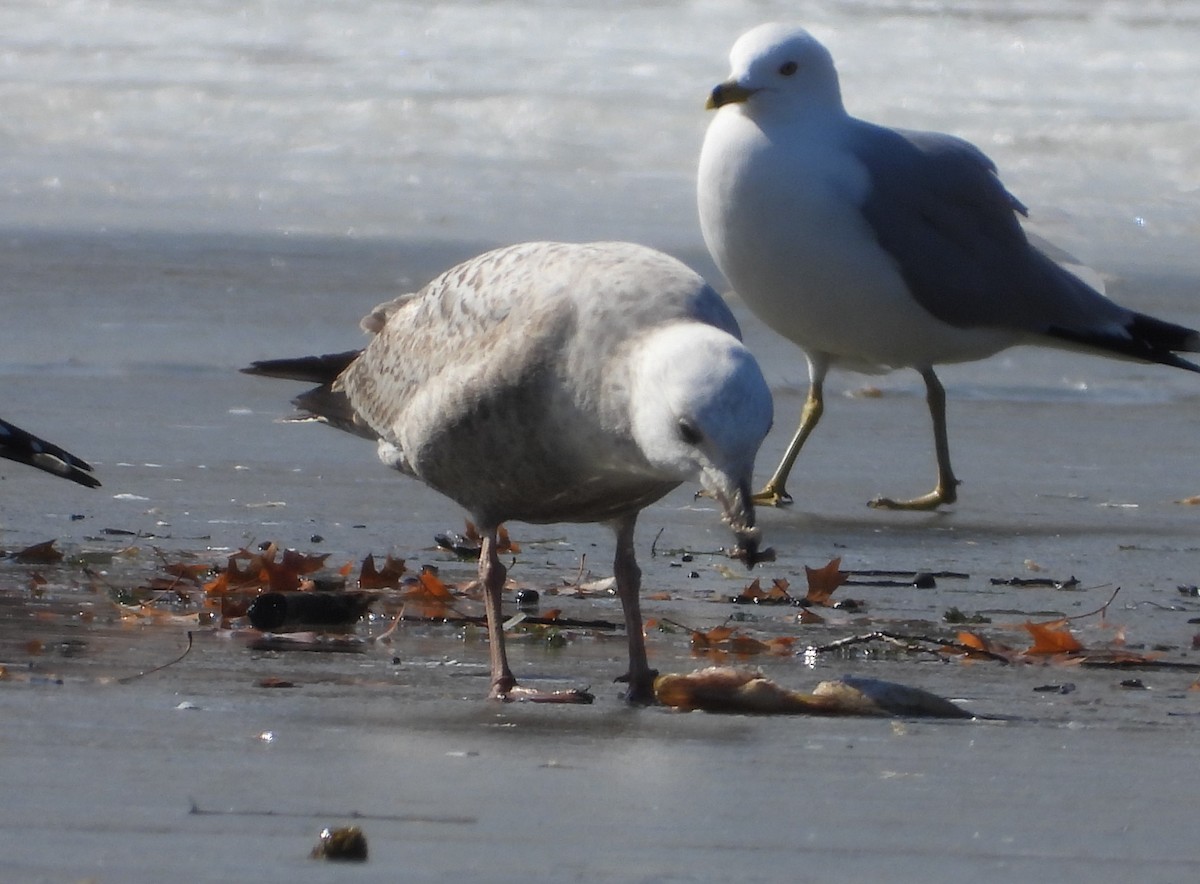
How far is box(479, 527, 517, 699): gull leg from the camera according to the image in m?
3.75

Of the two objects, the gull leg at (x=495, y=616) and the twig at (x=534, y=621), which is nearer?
the gull leg at (x=495, y=616)

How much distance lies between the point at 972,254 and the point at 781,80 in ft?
2.86

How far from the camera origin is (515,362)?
3.80 meters

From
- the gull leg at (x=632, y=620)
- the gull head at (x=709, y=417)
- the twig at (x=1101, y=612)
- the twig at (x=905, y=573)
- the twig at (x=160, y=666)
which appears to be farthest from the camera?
the twig at (x=905, y=573)

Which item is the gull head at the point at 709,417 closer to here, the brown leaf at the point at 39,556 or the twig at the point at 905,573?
the twig at the point at 905,573

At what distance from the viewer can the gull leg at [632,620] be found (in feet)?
12.4

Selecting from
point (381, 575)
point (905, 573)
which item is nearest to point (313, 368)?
point (381, 575)

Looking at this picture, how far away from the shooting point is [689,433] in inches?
129

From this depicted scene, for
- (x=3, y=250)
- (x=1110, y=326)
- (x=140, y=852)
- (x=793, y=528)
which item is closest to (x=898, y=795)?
(x=140, y=852)

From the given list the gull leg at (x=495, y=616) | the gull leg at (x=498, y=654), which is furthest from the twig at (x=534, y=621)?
the gull leg at (x=498, y=654)

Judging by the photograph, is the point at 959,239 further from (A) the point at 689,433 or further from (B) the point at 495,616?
(A) the point at 689,433

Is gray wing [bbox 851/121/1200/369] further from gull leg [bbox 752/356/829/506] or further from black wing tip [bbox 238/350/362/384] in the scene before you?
black wing tip [bbox 238/350/362/384]

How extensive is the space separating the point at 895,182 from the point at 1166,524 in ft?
4.81

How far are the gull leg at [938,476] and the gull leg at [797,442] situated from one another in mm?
279
